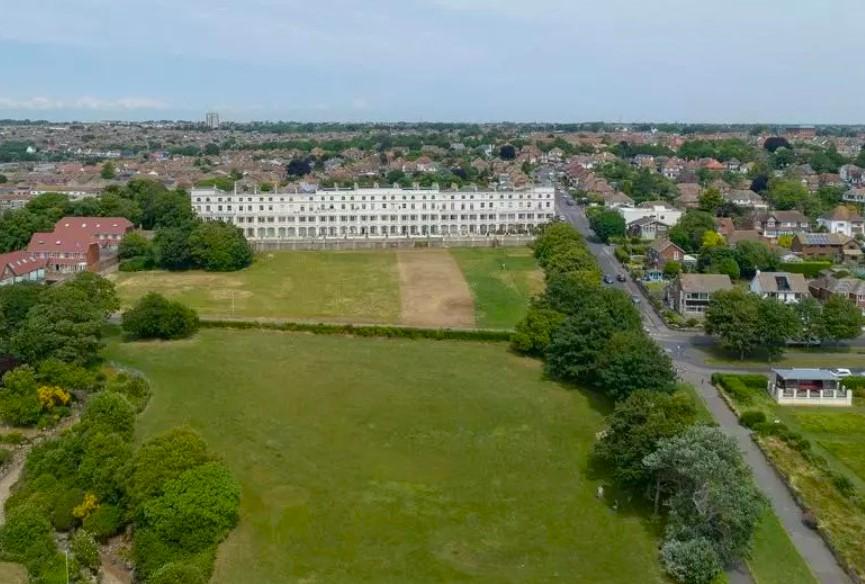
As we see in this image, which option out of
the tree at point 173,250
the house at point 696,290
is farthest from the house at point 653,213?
the tree at point 173,250

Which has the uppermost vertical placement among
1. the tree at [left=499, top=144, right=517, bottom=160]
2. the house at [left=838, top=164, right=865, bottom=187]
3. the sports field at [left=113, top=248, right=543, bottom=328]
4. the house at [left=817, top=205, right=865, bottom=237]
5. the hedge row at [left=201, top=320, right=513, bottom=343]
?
the tree at [left=499, top=144, right=517, bottom=160]

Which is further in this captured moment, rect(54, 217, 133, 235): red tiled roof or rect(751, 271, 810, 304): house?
rect(54, 217, 133, 235): red tiled roof

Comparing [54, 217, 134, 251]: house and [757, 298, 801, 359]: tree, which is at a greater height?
[54, 217, 134, 251]: house

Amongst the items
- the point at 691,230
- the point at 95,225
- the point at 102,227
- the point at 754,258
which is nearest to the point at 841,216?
the point at 691,230

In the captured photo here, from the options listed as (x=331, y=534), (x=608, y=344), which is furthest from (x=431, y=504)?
(x=608, y=344)

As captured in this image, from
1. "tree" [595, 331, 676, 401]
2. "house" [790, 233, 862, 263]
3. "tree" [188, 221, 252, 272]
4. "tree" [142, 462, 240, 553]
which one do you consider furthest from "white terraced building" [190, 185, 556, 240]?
"tree" [142, 462, 240, 553]

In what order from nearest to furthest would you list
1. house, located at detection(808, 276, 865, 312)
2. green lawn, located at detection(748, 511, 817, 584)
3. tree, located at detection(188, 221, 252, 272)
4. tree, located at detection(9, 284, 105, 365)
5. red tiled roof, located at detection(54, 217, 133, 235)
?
green lawn, located at detection(748, 511, 817, 584) → tree, located at detection(9, 284, 105, 365) → house, located at detection(808, 276, 865, 312) → tree, located at detection(188, 221, 252, 272) → red tiled roof, located at detection(54, 217, 133, 235)

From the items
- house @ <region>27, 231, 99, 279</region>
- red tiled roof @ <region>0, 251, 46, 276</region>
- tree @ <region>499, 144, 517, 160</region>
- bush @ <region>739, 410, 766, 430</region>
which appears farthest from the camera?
tree @ <region>499, 144, 517, 160</region>

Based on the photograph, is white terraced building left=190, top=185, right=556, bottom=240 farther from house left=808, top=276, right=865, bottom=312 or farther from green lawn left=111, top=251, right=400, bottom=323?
house left=808, top=276, right=865, bottom=312
